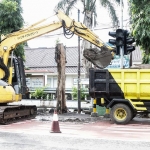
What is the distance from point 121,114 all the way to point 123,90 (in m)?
0.98

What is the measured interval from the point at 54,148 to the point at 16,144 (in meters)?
1.07

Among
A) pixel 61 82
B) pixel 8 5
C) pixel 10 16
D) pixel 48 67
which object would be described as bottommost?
pixel 61 82

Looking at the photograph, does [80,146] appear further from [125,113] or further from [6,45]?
[6,45]

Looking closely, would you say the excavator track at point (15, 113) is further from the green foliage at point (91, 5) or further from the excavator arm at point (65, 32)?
the green foliage at point (91, 5)

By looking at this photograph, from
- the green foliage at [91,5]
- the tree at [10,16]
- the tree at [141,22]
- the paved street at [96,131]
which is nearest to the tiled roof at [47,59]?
the green foliage at [91,5]

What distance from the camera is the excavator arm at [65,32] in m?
16.6

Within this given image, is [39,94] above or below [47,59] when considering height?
below

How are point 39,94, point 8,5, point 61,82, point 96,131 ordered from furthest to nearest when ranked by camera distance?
point 39,94, point 8,5, point 61,82, point 96,131

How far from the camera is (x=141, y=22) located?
17719 millimetres

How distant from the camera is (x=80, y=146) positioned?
9.11 meters

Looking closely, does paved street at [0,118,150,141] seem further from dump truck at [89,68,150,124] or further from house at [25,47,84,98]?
house at [25,47,84,98]

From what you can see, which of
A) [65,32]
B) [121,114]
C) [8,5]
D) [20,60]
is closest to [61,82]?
[65,32]

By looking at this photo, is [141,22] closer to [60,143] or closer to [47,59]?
[60,143]

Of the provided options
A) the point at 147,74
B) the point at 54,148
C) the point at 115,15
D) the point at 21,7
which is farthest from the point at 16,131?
the point at 115,15
